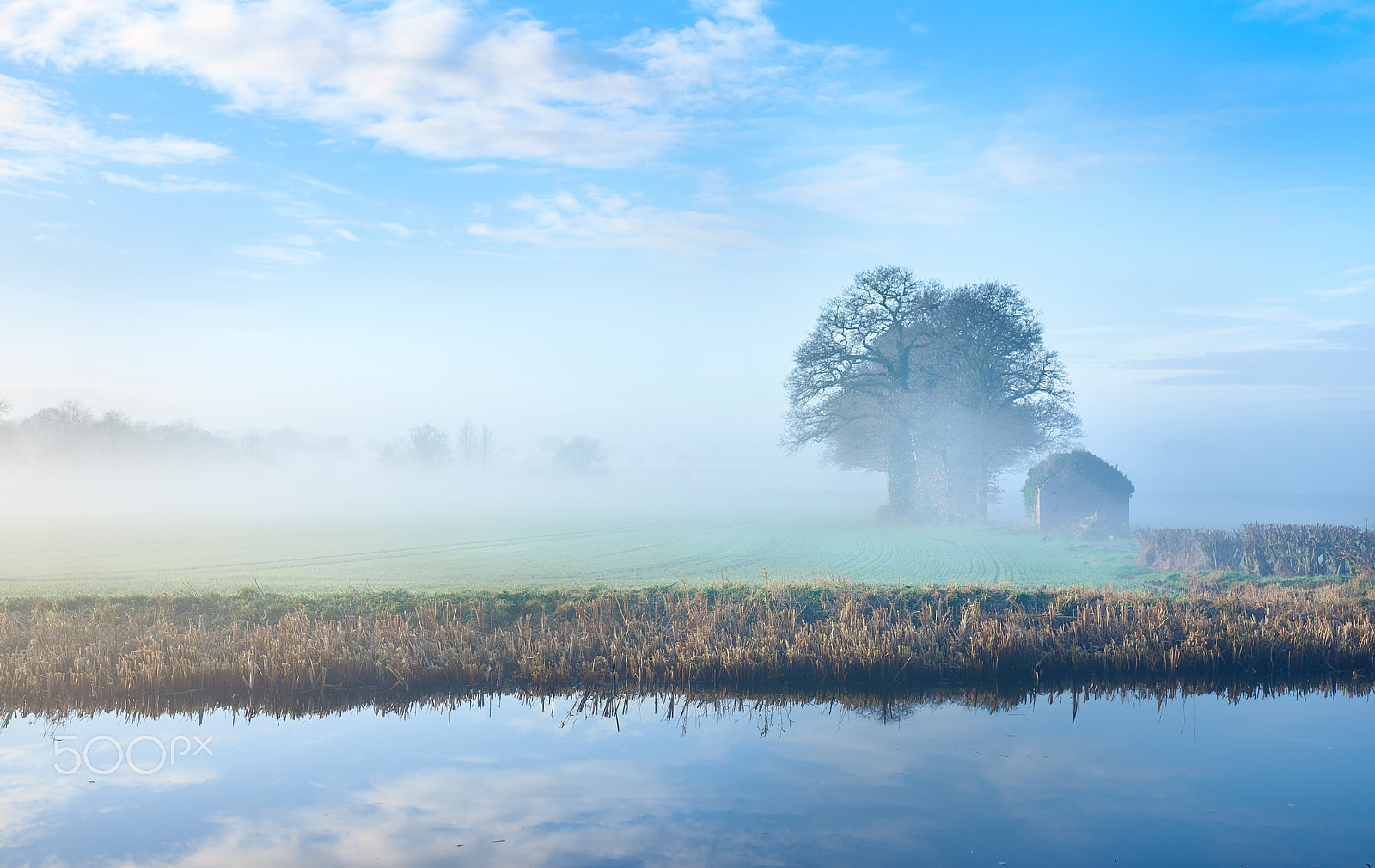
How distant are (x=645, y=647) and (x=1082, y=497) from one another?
35.5 metres

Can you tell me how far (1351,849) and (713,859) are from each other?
5629 mm

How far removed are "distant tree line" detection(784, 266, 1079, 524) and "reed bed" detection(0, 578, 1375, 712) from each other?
3340cm

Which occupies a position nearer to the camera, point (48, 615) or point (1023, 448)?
point (48, 615)

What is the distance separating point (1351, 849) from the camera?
7.28 metres

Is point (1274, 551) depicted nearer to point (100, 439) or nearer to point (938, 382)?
point (938, 382)

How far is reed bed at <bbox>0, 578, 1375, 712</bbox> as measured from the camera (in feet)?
40.9

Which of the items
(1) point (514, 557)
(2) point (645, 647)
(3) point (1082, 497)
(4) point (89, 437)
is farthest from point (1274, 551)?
(4) point (89, 437)

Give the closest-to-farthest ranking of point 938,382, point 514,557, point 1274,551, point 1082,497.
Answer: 1. point 1274,551
2. point 514,557
3. point 1082,497
4. point 938,382

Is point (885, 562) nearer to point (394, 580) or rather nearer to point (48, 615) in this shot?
point (394, 580)

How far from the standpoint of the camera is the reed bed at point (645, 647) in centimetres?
1246

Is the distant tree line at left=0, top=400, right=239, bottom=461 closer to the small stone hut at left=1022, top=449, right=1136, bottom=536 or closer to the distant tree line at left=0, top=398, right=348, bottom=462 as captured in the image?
the distant tree line at left=0, top=398, right=348, bottom=462

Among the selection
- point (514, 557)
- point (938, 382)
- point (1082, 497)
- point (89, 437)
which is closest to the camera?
point (514, 557)

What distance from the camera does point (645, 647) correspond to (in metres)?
13.3

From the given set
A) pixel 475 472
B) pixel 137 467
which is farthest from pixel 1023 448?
pixel 475 472
